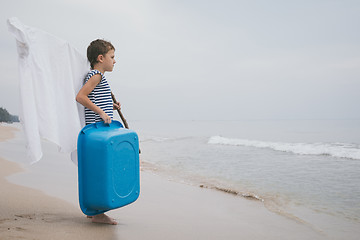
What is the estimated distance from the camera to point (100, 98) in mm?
2713

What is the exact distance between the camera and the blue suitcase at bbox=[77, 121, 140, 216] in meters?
2.25

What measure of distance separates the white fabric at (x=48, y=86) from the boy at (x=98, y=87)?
0.40 ft

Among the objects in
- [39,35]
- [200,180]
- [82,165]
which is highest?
[39,35]

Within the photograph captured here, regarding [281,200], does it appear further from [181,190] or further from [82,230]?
Result: [82,230]

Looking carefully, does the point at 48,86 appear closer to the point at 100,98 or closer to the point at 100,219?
the point at 100,98

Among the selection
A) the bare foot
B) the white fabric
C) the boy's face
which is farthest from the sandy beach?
the boy's face

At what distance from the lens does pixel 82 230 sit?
2.35 metres

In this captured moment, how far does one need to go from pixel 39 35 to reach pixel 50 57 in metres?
0.21

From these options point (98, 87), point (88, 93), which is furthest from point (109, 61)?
point (88, 93)

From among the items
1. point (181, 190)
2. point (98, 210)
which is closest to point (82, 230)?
point (98, 210)

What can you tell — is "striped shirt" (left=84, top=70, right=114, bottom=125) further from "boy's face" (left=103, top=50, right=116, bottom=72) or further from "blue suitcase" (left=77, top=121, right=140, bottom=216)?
"blue suitcase" (left=77, top=121, right=140, bottom=216)

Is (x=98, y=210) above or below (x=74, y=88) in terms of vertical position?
below

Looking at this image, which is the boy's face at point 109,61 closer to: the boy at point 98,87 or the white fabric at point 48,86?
the boy at point 98,87

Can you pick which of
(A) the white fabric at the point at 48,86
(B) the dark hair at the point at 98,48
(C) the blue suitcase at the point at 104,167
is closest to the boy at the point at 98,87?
(B) the dark hair at the point at 98,48
